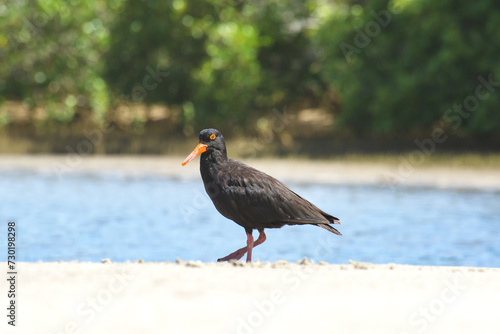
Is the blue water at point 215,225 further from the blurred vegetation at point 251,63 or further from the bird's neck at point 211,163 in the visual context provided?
the blurred vegetation at point 251,63

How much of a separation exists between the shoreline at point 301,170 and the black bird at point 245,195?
1465cm

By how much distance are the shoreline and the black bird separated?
14654mm

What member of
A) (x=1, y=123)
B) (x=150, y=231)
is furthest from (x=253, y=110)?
(x=150, y=231)

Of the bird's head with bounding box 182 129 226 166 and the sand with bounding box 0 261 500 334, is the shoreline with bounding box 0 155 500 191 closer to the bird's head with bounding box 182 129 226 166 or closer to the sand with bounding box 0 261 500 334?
the bird's head with bounding box 182 129 226 166

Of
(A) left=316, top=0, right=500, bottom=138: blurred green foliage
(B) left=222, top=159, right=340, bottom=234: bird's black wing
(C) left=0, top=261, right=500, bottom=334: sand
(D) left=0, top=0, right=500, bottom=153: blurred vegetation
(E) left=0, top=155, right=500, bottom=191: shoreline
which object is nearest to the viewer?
(C) left=0, top=261, right=500, bottom=334: sand

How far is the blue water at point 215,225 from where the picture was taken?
13.9 meters

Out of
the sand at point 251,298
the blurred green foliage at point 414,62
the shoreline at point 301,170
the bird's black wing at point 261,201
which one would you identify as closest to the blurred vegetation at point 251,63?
the blurred green foliage at point 414,62

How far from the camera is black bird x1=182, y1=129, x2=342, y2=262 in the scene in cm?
903

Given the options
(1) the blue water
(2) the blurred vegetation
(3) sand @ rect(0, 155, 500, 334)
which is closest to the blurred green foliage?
(2) the blurred vegetation

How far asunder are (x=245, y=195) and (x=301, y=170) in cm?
1863

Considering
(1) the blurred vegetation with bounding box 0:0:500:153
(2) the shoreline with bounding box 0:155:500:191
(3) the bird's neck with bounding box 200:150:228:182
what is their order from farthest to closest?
(1) the blurred vegetation with bounding box 0:0:500:153 < (2) the shoreline with bounding box 0:155:500:191 < (3) the bird's neck with bounding box 200:150:228:182

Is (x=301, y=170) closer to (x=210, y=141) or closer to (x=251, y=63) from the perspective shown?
(x=251, y=63)

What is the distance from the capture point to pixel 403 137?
1374 inches

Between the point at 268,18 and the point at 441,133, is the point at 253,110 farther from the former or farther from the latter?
the point at 441,133
